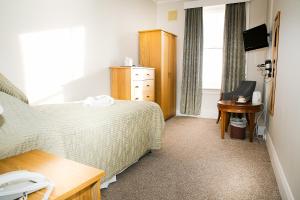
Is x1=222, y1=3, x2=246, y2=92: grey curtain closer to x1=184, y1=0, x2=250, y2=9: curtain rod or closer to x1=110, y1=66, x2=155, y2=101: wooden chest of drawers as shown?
x1=184, y1=0, x2=250, y2=9: curtain rod

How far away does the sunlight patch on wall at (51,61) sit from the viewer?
2.62 m

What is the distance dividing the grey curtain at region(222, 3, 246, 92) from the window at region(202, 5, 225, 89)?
26 cm

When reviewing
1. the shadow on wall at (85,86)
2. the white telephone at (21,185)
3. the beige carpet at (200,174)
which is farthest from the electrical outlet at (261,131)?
the white telephone at (21,185)

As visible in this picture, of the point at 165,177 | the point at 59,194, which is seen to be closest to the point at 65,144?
the point at 59,194

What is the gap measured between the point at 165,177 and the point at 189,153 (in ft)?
2.61

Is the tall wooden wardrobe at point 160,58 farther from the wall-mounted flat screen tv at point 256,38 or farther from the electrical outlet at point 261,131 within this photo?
the electrical outlet at point 261,131

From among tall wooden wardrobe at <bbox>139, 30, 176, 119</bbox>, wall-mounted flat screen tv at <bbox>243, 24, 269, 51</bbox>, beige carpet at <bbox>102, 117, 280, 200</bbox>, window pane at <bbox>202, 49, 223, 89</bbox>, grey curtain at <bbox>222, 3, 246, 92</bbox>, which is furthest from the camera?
window pane at <bbox>202, 49, 223, 89</bbox>

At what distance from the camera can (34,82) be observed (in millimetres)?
2686

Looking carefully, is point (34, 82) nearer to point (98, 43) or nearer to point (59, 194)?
point (98, 43)

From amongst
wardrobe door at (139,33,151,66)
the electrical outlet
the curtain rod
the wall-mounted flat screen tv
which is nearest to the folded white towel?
wardrobe door at (139,33,151,66)

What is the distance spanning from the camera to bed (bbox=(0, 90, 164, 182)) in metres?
1.26

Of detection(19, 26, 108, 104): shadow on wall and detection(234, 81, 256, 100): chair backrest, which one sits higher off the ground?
detection(19, 26, 108, 104): shadow on wall

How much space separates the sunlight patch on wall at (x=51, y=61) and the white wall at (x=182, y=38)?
2.71 m

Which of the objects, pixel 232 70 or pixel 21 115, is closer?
pixel 21 115
